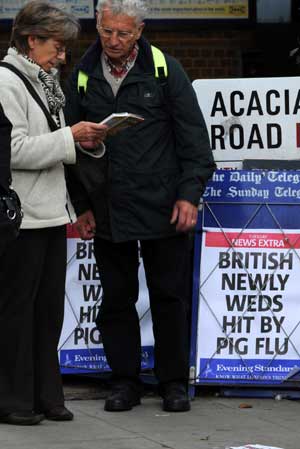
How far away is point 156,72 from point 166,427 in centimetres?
173

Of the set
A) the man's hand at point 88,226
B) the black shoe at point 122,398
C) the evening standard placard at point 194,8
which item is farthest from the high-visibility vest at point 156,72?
the evening standard placard at point 194,8

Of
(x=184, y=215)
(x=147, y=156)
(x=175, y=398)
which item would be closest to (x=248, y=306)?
(x=175, y=398)

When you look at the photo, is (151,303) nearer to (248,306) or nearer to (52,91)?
(248,306)

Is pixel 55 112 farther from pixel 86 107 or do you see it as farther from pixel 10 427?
pixel 10 427

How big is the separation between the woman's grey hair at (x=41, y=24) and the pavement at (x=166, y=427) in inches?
69.7

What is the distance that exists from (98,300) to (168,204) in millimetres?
862

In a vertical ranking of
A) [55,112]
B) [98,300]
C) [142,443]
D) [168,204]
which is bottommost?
[142,443]

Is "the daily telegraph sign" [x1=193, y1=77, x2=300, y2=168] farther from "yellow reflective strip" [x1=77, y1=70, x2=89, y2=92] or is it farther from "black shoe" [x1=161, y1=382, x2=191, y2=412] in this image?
"black shoe" [x1=161, y1=382, x2=191, y2=412]

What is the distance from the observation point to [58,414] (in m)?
5.93

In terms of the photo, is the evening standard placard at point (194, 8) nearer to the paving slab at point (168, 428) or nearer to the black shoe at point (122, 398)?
the paving slab at point (168, 428)

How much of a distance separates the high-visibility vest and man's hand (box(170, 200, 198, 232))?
634 millimetres

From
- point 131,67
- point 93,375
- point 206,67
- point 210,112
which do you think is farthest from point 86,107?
point 206,67

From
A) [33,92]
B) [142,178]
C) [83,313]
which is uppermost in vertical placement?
[33,92]

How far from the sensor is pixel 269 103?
6797 millimetres
